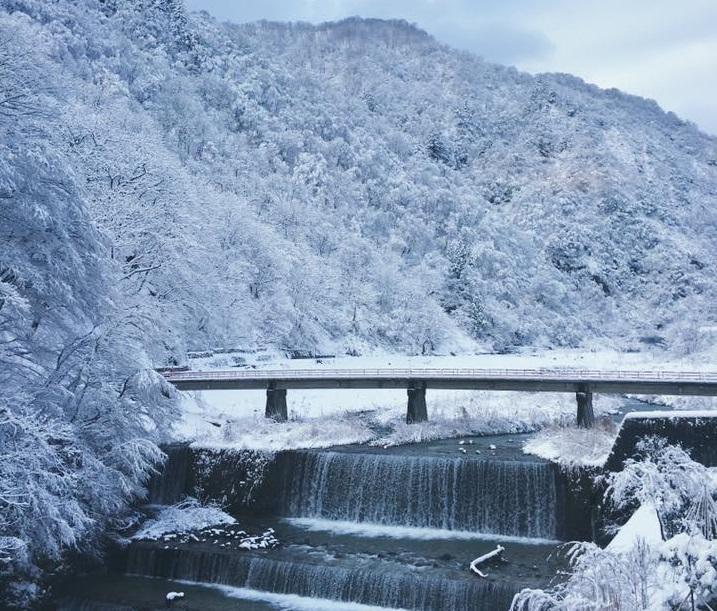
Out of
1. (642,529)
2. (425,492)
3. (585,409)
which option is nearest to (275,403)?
(425,492)

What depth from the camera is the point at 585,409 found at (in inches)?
1172

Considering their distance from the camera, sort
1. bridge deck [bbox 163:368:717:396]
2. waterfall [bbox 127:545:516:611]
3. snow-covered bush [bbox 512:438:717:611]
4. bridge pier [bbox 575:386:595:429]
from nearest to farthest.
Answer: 1. snow-covered bush [bbox 512:438:717:611]
2. waterfall [bbox 127:545:516:611]
3. bridge deck [bbox 163:368:717:396]
4. bridge pier [bbox 575:386:595:429]

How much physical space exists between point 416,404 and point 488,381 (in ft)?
12.6

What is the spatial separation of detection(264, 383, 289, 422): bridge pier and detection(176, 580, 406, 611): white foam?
13.7 meters

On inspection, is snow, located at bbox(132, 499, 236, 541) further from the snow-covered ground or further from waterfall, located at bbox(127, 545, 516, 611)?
the snow-covered ground

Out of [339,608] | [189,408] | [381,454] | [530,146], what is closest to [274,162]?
[189,408]

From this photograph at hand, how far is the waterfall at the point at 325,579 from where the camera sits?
54.3 feet

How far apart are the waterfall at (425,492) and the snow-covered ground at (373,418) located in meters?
2.08

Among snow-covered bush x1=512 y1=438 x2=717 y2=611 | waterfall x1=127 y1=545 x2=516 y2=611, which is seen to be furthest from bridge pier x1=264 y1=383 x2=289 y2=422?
snow-covered bush x1=512 y1=438 x2=717 y2=611

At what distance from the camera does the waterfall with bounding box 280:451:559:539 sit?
2155cm

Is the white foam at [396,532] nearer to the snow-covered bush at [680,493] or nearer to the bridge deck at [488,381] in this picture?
the bridge deck at [488,381]

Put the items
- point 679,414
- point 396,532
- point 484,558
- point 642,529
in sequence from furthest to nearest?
point 396,532, point 484,558, point 679,414, point 642,529

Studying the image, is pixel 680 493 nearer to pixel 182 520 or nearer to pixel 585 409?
pixel 182 520

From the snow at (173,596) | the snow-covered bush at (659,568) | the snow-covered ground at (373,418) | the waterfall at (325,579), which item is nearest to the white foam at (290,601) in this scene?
the waterfall at (325,579)
